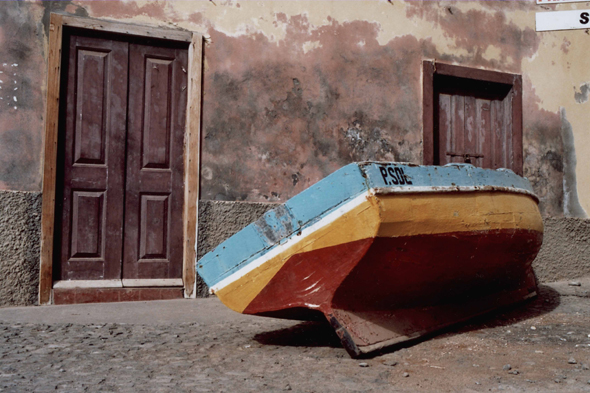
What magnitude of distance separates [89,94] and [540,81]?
5140 millimetres

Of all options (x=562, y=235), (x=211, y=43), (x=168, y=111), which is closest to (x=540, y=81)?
(x=562, y=235)

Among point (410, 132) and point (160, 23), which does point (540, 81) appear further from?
point (160, 23)

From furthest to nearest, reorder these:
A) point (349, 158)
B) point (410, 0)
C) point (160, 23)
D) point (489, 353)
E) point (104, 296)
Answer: point (410, 0) < point (349, 158) < point (160, 23) < point (104, 296) < point (489, 353)

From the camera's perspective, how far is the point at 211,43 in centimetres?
538

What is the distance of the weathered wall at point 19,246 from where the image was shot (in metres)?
4.59

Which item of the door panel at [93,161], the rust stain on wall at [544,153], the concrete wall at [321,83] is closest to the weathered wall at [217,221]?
the concrete wall at [321,83]

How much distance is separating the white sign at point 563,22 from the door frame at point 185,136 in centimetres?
410

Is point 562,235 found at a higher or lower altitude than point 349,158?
lower

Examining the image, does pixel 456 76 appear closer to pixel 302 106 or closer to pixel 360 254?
pixel 302 106

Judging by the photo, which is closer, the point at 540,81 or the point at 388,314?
the point at 388,314

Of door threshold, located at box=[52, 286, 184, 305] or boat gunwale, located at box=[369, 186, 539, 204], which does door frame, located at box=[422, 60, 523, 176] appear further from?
door threshold, located at box=[52, 286, 184, 305]

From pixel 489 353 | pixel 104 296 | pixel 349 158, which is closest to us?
pixel 489 353

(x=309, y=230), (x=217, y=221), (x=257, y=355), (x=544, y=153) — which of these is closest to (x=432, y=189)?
(x=309, y=230)

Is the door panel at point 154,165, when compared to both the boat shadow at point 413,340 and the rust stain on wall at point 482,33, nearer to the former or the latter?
the boat shadow at point 413,340
